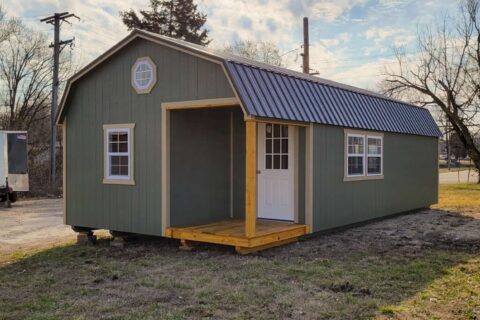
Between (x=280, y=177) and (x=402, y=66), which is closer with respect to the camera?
(x=280, y=177)

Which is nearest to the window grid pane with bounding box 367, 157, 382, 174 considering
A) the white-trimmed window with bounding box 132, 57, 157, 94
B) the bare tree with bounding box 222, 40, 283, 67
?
the white-trimmed window with bounding box 132, 57, 157, 94

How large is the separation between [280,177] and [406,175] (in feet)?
16.2

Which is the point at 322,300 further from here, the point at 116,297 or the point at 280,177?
the point at 280,177

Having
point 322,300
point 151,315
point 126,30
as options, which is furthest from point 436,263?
point 126,30

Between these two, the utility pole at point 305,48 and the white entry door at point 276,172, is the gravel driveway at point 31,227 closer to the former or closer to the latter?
the white entry door at point 276,172

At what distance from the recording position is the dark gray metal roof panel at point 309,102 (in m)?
7.64

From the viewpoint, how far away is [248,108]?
23.9 feet

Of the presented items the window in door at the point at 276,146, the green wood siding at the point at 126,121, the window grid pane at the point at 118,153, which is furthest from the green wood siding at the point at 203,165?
the window grid pane at the point at 118,153

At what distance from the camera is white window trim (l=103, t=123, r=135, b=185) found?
346 inches

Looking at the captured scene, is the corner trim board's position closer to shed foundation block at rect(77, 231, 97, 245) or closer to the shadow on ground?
the shadow on ground

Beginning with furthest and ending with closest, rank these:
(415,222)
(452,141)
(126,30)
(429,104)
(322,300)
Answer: (452,141) → (126,30) → (429,104) → (415,222) → (322,300)

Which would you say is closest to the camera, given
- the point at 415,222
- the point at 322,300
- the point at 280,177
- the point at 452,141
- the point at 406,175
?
the point at 322,300

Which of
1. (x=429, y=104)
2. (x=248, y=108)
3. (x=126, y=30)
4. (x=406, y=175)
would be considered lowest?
(x=406, y=175)


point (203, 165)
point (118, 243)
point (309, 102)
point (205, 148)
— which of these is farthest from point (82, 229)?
point (309, 102)
